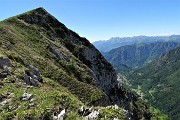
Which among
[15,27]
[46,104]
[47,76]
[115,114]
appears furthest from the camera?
[15,27]

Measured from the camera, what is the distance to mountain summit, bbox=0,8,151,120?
36.8 meters

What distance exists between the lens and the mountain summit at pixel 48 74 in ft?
121

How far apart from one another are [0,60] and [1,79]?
746 cm

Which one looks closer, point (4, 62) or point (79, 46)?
point (4, 62)

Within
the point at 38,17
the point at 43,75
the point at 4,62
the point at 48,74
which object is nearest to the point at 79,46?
the point at 38,17

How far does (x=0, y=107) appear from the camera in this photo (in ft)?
128

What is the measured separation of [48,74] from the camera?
77.8 meters

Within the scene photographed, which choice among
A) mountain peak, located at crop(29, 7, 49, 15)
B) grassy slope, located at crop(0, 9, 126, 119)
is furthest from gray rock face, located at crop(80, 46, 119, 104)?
mountain peak, located at crop(29, 7, 49, 15)

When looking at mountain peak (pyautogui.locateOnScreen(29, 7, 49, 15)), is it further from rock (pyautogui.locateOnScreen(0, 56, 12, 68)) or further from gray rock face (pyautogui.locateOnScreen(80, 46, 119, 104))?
rock (pyautogui.locateOnScreen(0, 56, 12, 68))

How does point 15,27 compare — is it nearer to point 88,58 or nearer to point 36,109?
point 88,58

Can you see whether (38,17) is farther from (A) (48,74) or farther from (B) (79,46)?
(A) (48,74)

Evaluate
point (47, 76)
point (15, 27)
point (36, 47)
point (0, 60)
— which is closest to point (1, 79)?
point (0, 60)

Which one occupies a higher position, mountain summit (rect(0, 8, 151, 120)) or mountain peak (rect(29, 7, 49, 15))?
mountain peak (rect(29, 7, 49, 15))

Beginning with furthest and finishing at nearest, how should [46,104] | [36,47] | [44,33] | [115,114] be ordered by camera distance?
[44,33] → [36,47] → [46,104] → [115,114]
